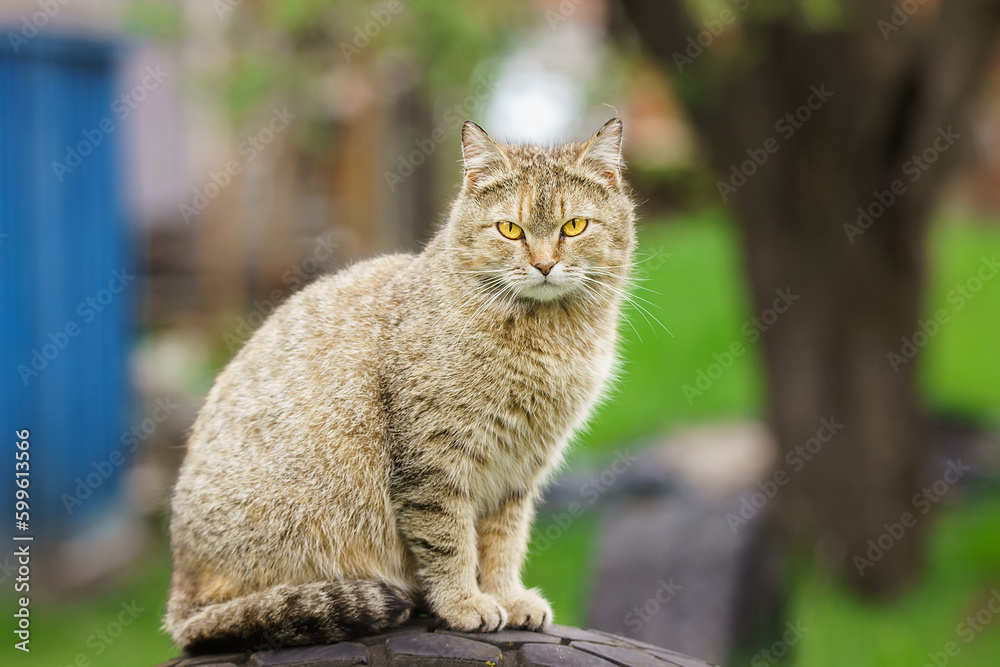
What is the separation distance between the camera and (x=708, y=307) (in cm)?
1321

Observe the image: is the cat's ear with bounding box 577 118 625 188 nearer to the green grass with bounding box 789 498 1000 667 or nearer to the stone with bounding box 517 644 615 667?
the stone with bounding box 517 644 615 667

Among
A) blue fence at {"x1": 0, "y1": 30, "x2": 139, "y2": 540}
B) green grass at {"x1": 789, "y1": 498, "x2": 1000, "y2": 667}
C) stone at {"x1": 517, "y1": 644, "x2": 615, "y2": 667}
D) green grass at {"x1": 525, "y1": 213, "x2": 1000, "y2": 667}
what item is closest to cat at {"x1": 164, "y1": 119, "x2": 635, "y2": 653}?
stone at {"x1": 517, "y1": 644, "x2": 615, "y2": 667}

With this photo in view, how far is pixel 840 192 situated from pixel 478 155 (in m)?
4.37

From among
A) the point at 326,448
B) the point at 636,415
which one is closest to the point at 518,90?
the point at 326,448

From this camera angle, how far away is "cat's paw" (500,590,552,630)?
129 inches

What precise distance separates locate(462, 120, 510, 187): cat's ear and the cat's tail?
145 centimetres

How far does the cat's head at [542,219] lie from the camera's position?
3.21 m

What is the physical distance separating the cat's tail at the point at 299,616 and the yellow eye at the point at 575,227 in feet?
4.37

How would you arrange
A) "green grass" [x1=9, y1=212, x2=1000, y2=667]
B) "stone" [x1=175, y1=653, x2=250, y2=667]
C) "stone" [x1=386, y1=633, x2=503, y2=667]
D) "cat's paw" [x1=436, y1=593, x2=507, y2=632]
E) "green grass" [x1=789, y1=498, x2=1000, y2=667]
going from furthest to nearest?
1. "green grass" [x1=9, y1=212, x2=1000, y2=667]
2. "green grass" [x1=789, y1=498, x2=1000, y2=667]
3. "cat's paw" [x1=436, y1=593, x2=507, y2=632]
4. "stone" [x1=175, y1=653, x2=250, y2=667]
5. "stone" [x1=386, y1=633, x2=503, y2=667]

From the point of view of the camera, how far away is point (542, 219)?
321cm

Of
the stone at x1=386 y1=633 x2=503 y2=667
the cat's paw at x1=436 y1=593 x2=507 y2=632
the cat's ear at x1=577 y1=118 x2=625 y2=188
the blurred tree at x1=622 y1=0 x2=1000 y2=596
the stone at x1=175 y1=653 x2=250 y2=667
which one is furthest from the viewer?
the blurred tree at x1=622 y1=0 x2=1000 y2=596

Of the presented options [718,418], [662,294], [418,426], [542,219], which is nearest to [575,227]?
[542,219]

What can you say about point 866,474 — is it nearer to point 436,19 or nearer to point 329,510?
point 436,19

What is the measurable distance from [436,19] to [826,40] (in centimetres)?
283
